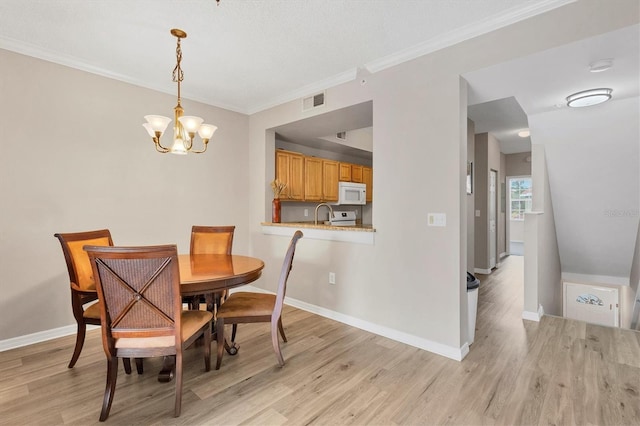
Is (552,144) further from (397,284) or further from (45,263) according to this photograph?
(45,263)

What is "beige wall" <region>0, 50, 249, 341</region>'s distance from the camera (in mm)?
2688

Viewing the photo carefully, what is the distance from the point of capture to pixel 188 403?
191cm

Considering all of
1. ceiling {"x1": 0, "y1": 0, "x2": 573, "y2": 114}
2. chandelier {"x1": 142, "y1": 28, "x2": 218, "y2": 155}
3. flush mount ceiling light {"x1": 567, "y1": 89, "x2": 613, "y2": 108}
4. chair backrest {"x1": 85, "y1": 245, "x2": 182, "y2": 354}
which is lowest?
chair backrest {"x1": 85, "y1": 245, "x2": 182, "y2": 354}

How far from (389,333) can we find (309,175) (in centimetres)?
293

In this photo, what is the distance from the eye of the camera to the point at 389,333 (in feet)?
9.55

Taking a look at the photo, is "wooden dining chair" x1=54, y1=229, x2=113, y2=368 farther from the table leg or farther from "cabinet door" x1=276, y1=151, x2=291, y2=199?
"cabinet door" x1=276, y1=151, x2=291, y2=199

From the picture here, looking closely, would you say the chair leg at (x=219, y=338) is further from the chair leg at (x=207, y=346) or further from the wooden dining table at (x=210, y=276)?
the wooden dining table at (x=210, y=276)

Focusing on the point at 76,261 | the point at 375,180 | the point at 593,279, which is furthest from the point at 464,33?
the point at 593,279

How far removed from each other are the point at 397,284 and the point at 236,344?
158cm

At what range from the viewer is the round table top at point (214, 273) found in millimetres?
1951

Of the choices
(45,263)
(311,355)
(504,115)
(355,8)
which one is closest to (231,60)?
(355,8)

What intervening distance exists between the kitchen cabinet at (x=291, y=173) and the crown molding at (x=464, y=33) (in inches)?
78.2

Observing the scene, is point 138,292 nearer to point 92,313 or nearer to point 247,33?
point 92,313

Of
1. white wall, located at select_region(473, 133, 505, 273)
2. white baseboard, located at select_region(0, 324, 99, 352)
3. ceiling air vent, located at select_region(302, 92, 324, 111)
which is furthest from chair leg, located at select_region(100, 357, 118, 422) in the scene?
white wall, located at select_region(473, 133, 505, 273)
